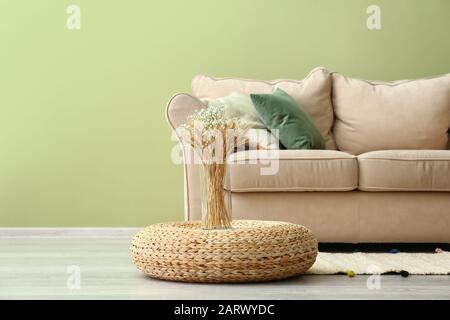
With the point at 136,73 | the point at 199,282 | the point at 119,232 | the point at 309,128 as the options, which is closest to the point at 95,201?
the point at 119,232

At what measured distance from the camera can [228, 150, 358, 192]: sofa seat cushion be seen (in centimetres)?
371

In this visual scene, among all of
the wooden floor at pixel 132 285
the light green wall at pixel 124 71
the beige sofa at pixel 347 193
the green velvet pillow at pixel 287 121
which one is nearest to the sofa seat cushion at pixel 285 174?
the beige sofa at pixel 347 193

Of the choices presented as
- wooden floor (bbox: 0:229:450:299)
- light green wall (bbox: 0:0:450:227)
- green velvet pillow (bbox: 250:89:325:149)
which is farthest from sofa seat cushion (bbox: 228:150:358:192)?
light green wall (bbox: 0:0:450:227)

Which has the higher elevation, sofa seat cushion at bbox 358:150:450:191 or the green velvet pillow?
the green velvet pillow

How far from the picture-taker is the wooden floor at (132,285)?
249 centimetres

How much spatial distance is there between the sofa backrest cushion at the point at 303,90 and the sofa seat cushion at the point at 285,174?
2.53 ft

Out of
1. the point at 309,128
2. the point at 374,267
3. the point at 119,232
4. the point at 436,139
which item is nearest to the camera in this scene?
the point at 374,267

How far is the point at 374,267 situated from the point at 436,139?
5.01 ft

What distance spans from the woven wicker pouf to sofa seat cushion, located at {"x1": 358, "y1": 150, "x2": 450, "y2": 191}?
99cm

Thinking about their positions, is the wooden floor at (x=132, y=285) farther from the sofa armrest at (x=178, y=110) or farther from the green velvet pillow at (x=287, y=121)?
the green velvet pillow at (x=287, y=121)

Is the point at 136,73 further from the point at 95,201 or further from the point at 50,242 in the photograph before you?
the point at 50,242

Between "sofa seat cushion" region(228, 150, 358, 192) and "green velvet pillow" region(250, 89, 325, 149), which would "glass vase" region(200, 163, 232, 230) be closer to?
"sofa seat cushion" region(228, 150, 358, 192)

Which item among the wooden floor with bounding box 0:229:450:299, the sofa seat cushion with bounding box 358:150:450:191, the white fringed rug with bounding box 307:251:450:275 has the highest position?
the sofa seat cushion with bounding box 358:150:450:191
